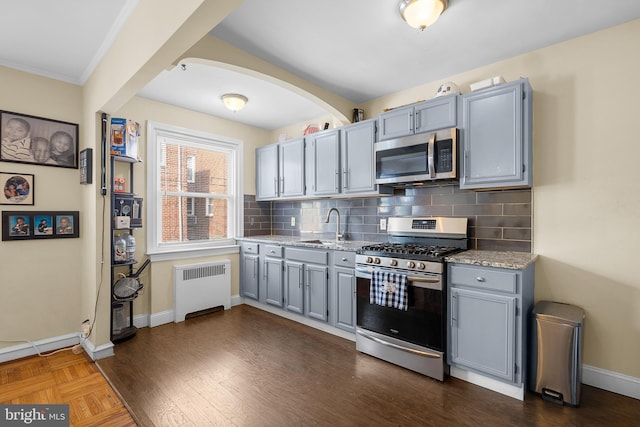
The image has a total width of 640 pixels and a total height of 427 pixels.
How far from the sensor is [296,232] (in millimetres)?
4285

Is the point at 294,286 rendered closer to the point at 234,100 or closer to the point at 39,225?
the point at 234,100

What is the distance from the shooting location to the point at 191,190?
12.6ft

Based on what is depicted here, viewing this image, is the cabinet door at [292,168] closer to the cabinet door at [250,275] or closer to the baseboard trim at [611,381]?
the cabinet door at [250,275]

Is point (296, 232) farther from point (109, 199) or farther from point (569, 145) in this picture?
point (569, 145)

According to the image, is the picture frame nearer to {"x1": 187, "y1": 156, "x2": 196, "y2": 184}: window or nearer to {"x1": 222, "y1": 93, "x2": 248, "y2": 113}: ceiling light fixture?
{"x1": 187, "y1": 156, "x2": 196, "y2": 184}: window

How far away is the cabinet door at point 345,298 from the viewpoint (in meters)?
2.89

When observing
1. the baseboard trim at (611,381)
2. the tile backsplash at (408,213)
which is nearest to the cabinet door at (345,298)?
the tile backsplash at (408,213)

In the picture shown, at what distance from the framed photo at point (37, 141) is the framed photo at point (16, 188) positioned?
14cm

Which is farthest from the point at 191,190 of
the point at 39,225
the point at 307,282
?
the point at 307,282

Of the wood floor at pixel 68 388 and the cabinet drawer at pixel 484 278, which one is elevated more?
the cabinet drawer at pixel 484 278

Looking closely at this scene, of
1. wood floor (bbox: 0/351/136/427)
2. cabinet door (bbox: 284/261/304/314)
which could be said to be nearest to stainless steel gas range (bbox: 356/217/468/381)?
cabinet door (bbox: 284/261/304/314)

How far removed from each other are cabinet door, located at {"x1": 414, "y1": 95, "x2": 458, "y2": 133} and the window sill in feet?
9.06

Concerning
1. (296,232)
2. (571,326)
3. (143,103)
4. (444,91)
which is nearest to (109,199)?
(143,103)

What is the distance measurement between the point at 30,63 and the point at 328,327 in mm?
3625
